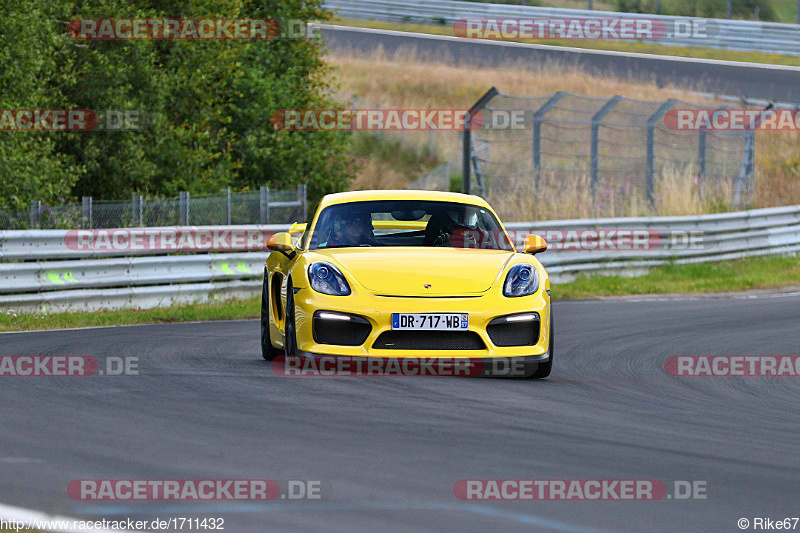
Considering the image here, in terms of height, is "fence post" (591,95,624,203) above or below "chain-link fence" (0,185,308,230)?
above

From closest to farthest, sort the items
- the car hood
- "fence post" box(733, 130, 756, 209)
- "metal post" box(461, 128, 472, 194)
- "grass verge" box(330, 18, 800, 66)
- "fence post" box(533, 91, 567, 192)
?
1. the car hood
2. "metal post" box(461, 128, 472, 194)
3. "fence post" box(533, 91, 567, 192)
4. "fence post" box(733, 130, 756, 209)
5. "grass verge" box(330, 18, 800, 66)

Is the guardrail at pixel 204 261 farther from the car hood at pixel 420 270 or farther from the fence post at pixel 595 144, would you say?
the car hood at pixel 420 270

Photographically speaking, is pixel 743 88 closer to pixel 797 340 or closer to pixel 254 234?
pixel 254 234

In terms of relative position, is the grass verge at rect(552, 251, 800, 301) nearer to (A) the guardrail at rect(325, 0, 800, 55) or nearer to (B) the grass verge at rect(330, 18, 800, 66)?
(A) the guardrail at rect(325, 0, 800, 55)

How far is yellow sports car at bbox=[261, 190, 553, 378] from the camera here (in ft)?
28.0

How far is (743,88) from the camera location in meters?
36.6

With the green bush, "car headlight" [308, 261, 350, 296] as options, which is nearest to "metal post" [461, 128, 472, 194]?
the green bush

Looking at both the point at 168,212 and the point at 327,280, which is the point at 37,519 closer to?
the point at 327,280

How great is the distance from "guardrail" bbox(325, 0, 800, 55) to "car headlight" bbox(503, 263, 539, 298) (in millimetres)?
28612

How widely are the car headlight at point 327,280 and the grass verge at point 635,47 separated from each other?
3316 centimetres

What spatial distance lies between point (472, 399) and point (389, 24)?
4203 cm

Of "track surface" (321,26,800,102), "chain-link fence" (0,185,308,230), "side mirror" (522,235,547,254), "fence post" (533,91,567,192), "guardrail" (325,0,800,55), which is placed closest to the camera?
"side mirror" (522,235,547,254)

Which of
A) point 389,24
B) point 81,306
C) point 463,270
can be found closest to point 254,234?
point 81,306

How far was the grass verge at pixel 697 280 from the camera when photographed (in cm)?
1902
